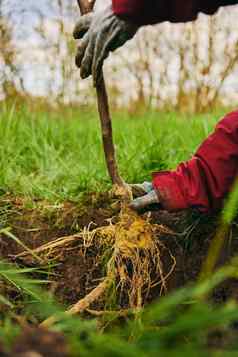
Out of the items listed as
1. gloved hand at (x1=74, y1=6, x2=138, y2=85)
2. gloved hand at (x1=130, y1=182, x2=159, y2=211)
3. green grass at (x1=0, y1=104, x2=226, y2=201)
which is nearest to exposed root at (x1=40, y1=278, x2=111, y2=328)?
gloved hand at (x1=130, y1=182, x2=159, y2=211)

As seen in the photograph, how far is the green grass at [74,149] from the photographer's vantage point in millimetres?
2100

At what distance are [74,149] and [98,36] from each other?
1361 mm

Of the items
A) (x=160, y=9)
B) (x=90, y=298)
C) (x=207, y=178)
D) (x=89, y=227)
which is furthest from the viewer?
(x=89, y=227)

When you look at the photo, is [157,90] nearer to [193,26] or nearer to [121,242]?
[193,26]

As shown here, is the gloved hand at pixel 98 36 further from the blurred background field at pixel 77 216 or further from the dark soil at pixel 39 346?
the dark soil at pixel 39 346

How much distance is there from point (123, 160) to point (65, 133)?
74 cm

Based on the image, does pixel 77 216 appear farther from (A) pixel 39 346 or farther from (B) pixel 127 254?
(A) pixel 39 346

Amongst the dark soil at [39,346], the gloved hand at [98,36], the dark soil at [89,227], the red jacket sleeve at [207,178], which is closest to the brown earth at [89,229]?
the dark soil at [89,227]

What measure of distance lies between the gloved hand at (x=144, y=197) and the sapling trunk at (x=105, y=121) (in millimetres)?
64

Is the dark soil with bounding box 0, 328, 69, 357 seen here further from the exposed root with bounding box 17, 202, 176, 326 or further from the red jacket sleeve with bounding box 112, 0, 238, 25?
the exposed root with bounding box 17, 202, 176, 326

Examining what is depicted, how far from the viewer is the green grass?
2.10m

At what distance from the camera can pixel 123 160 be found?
229 centimetres

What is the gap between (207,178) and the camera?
1757 millimetres

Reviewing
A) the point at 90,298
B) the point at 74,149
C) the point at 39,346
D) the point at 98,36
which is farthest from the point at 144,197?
the point at 39,346
